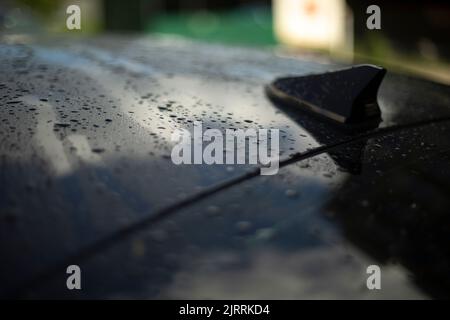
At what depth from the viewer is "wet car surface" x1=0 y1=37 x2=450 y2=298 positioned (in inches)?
31.4

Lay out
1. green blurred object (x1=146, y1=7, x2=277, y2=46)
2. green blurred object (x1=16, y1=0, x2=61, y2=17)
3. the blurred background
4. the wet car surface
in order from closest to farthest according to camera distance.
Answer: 1. the wet car surface
2. the blurred background
3. green blurred object (x1=146, y1=7, x2=277, y2=46)
4. green blurred object (x1=16, y1=0, x2=61, y2=17)

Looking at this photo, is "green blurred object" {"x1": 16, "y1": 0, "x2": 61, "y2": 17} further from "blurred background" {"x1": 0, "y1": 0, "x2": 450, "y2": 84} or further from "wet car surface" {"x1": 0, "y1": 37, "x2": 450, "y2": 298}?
"wet car surface" {"x1": 0, "y1": 37, "x2": 450, "y2": 298}

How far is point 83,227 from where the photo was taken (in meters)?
0.84

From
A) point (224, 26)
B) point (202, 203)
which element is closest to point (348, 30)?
point (224, 26)

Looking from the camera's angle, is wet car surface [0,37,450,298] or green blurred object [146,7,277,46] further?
green blurred object [146,7,277,46]

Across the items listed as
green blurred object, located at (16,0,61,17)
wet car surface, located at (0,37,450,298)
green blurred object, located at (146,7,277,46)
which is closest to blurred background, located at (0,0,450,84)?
green blurred object, located at (146,7,277,46)

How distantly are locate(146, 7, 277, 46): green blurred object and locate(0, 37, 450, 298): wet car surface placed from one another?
328 inches

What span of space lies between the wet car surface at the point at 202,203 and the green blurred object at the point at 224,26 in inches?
328

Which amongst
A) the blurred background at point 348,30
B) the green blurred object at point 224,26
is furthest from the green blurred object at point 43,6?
the blurred background at point 348,30

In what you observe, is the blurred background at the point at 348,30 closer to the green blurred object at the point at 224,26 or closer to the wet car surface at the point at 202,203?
the green blurred object at the point at 224,26

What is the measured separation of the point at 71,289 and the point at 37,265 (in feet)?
0.22

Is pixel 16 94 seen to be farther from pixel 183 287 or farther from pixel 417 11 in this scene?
pixel 417 11
